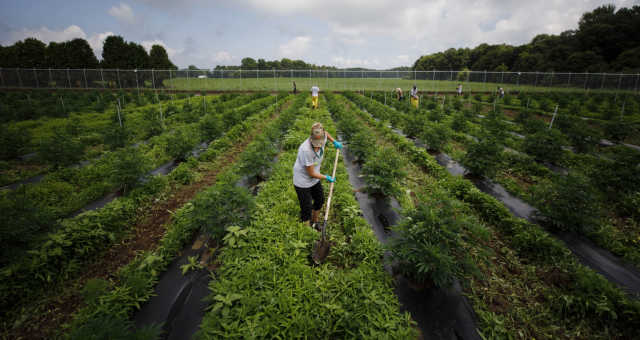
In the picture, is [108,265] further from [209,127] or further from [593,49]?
[593,49]

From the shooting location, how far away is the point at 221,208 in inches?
159

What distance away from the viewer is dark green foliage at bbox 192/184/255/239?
4.00 meters

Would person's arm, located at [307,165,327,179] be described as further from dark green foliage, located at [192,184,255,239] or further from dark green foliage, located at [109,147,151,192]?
dark green foliage, located at [109,147,151,192]

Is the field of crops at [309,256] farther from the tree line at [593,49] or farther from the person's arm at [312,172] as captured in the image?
the tree line at [593,49]

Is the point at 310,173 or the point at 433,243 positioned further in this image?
the point at 310,173

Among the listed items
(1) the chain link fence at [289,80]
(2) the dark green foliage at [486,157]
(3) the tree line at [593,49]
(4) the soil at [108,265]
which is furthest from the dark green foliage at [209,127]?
(3) the tree line at [593,49]

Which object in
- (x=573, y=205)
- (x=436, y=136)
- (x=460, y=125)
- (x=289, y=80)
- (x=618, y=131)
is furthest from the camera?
(x=289, y=80)

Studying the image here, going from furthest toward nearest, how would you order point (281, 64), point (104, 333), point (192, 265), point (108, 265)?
point (281, 64) < point (108, 265) < point (192, 265) < point (104, 333)

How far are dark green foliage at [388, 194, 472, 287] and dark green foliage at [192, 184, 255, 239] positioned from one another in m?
2.61

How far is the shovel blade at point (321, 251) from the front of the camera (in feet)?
13.0

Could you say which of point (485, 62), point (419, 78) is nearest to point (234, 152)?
point (419, 78)

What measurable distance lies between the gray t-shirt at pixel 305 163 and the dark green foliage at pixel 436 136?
6.30m

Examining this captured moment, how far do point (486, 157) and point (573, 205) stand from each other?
98.0 inches

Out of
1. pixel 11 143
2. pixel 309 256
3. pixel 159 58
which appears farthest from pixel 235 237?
pixel 159 58
